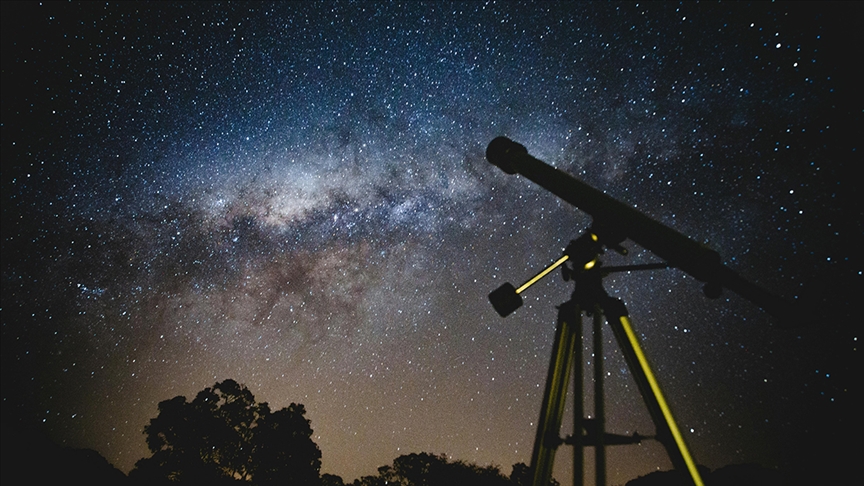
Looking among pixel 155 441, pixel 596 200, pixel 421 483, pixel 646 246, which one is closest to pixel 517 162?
pixel 596 200

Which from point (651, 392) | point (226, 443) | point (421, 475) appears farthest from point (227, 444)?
point (651, 392)

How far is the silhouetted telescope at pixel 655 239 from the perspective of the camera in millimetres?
1614

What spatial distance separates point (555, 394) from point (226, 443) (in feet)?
54.5

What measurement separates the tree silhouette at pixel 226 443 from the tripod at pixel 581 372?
1620cm

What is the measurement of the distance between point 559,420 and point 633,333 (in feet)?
1.92

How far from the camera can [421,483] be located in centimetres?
2345

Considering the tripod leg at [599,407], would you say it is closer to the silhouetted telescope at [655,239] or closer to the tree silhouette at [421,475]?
the silhouetted telescope at [655,239]

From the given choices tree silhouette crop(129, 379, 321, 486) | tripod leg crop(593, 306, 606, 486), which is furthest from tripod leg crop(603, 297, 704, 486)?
tree silhouette crop(129, 379, 321, 486)

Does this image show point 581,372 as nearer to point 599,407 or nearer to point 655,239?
point 599,407

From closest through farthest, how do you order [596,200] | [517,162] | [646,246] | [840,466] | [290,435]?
1. [646,246]
2. [596,200]
3. [517,162]
4. [840,466]
5. [290,435]

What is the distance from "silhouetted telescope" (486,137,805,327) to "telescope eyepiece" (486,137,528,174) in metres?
0.22

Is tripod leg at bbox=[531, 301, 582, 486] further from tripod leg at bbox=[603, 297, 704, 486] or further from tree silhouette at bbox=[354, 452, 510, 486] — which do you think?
tree silhouette at bbox=[354, 452, 510, 486]

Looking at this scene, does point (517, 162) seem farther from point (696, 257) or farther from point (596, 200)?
point (696, 257)

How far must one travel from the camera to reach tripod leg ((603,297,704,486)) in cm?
136
